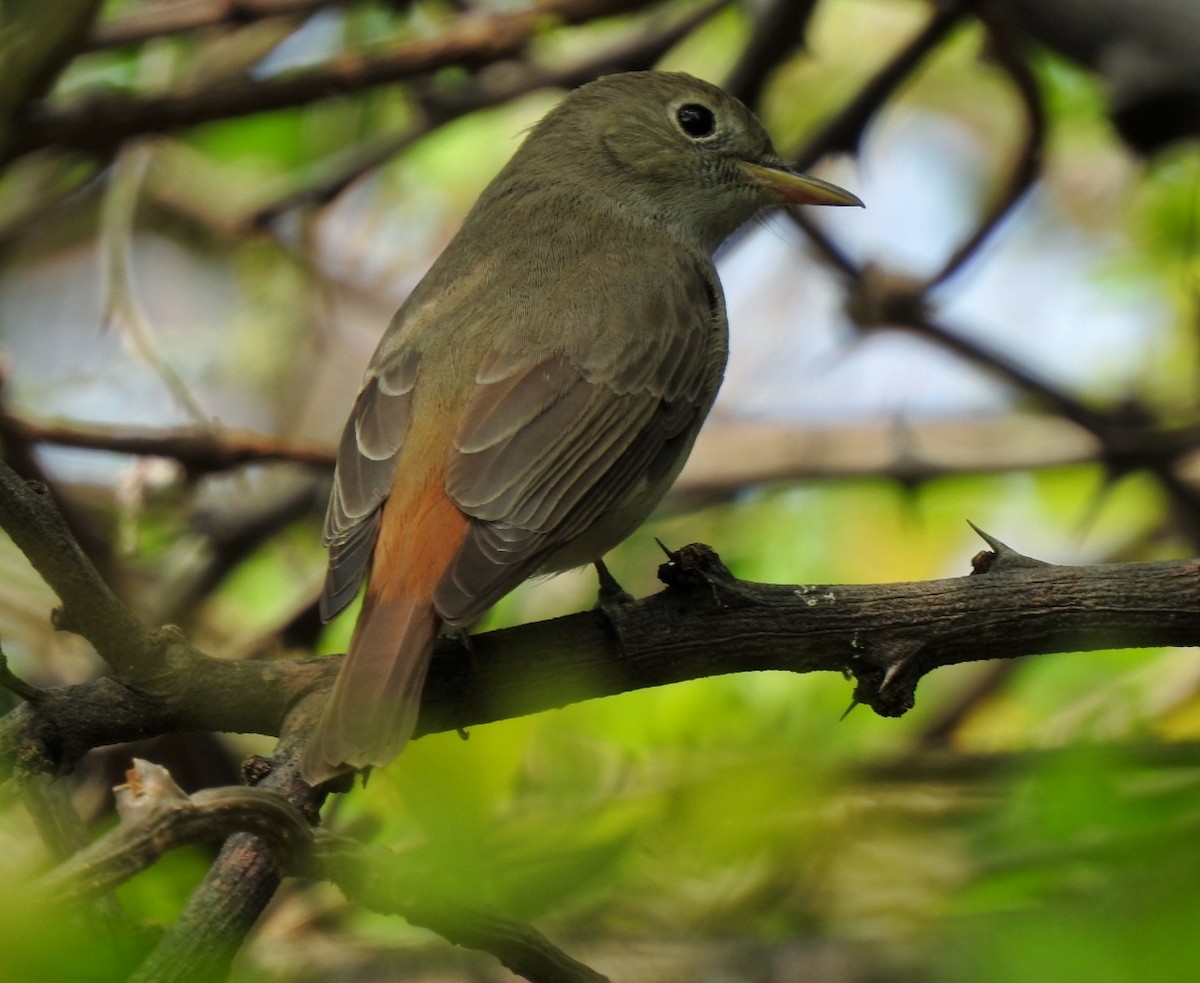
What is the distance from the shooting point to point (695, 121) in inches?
206

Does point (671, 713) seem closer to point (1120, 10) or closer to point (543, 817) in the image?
point (543, 817)

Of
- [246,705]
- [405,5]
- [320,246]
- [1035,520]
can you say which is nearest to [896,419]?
[1035,520]

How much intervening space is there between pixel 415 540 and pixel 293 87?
2316mm

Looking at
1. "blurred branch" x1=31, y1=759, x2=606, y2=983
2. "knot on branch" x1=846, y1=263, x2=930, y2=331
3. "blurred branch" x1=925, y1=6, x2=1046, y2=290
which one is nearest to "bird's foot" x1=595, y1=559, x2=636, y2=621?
"blurred branch" x1=31, y1=759, x2=606, y2=983

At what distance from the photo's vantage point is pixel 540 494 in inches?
143

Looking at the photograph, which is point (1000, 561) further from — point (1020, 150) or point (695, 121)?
point (1020, 150)

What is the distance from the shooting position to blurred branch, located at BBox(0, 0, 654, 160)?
506cm

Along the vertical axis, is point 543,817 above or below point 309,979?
above

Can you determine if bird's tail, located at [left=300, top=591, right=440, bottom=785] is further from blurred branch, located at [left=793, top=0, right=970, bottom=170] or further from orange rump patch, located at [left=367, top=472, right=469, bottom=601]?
blurred branch, located at [left=793, top=0, right=970, bottom=170]

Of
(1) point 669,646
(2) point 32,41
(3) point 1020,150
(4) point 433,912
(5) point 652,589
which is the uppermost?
(2) point 32,41

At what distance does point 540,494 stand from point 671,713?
96cm

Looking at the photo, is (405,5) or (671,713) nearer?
(671,713)

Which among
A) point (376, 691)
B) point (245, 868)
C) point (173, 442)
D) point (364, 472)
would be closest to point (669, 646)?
point (376, 691)

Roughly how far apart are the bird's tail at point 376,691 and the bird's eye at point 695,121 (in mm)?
2432
